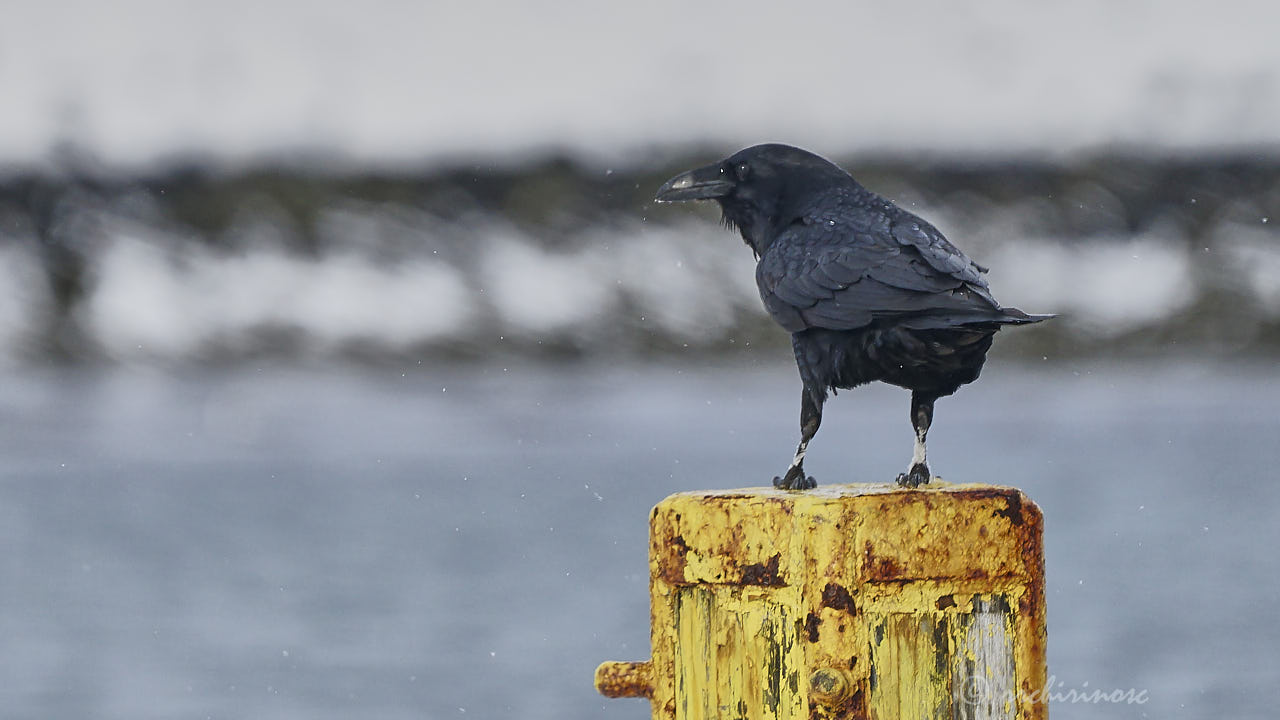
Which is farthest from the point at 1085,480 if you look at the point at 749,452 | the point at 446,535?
the point at 446,535

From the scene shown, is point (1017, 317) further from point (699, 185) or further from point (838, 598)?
point (699, 185)

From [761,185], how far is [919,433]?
1181 millimetres

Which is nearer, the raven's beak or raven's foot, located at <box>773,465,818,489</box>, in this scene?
raven's foot, located at <box>773,465,818,489</box>

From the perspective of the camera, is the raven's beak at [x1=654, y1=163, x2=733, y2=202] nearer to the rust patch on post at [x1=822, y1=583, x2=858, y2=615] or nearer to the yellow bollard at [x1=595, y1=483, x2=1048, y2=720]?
the yellow bollard at [x1=595, y1=483, x2=1048, y2=720]

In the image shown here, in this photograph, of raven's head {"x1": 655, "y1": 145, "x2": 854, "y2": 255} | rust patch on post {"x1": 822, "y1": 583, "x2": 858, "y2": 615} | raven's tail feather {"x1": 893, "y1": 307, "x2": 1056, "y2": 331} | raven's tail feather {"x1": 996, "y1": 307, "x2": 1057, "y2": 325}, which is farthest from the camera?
raven's head {"x1": 655, "y1": 145, "x2": 854, "y2": 255}

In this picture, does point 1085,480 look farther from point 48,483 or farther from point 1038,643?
point 1038,643

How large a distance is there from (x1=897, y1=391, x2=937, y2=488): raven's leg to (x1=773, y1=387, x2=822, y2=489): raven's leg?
281 millimetres

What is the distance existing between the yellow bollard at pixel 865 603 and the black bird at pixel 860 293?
66 centimetres

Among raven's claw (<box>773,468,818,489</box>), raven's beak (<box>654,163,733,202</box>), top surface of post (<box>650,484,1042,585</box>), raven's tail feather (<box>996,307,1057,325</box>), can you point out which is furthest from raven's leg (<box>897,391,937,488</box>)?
raven's beak (<box>654,163,733,202</box>)

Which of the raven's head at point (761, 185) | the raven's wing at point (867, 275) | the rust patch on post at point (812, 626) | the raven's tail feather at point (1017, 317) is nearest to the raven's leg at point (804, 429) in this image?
the raven's wing at point (867, 275)

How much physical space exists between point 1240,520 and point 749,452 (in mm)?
30325

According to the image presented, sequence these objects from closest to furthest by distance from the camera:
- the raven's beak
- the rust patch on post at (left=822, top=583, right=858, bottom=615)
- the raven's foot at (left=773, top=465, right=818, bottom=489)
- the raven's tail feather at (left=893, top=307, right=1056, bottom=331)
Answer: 1. the rust patch on post at (left=822, top=583, right=858, bottom=615)
2. the raven's tail feather at (left=893, top=307, right=1056, bottom=331)
3. the raven's foot at (left=773, top=465, right=818, bottom=489)
4. the raven's beak

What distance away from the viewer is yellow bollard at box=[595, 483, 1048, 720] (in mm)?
3232

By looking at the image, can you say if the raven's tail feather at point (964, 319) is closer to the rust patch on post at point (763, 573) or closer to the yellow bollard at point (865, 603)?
the yellow bollard at point (865, 603)
